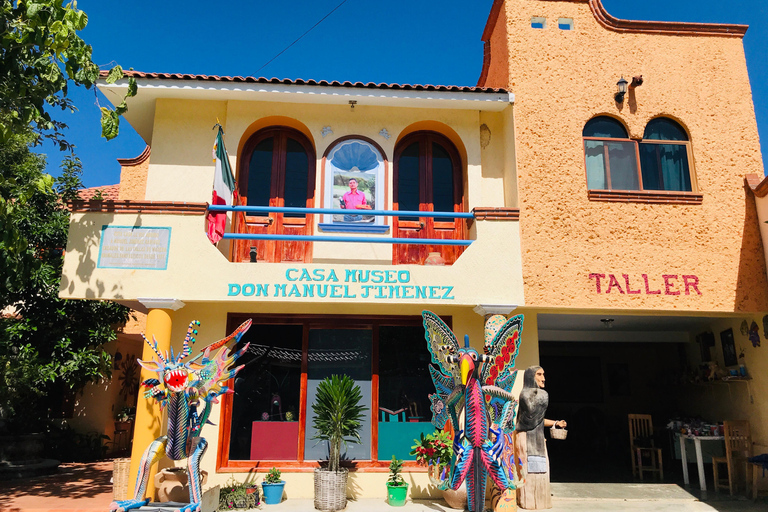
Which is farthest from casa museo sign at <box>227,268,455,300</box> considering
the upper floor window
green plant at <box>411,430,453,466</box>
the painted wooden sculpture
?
the upper floor window

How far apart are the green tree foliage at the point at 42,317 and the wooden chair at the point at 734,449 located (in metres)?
12.1

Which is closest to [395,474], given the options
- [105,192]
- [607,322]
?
[607,322]

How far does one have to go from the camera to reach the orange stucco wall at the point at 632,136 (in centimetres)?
995

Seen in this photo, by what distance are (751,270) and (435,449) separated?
238 inches

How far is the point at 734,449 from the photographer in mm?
10703

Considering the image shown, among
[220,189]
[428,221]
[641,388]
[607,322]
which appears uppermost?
[428,221]

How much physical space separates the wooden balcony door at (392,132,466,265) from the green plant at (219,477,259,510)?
458cm

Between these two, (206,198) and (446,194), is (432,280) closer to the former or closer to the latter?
(446,194)

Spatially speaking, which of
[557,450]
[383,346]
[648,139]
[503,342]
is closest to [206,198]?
[383,346]

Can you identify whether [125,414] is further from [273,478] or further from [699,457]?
[699,457]

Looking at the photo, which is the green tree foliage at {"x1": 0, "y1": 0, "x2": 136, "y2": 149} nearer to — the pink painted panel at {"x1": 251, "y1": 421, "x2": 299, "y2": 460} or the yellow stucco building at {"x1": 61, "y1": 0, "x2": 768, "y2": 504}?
the yellow stucco building at {"x1": 61, "y1": 0, "x2": 768, "y2": 504}

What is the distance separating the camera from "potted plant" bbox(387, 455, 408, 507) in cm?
961

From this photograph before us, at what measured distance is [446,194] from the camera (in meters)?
11.8

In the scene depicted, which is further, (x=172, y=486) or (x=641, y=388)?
(x=641, y=388)
